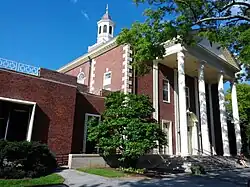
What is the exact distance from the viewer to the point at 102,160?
13.1 metres

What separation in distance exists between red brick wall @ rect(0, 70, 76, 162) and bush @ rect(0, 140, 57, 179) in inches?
72.7

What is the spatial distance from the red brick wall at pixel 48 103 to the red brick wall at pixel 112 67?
4.84 metres

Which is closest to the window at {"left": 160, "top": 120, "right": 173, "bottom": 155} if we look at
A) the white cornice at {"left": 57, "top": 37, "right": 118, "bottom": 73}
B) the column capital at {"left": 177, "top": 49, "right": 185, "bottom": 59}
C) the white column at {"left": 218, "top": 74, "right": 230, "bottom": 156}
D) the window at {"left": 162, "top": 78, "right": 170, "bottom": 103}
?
the window at {"left": 162, "top": 78, "right": 170, "bottom": 103}

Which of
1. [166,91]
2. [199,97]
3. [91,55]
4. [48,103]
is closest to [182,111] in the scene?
[166,91]

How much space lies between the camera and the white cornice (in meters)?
19.1

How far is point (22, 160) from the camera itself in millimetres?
9547

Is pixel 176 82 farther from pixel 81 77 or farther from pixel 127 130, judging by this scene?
pixel 127 130

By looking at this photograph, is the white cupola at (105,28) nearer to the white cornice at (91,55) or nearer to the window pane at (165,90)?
the white cornice at (91,55)

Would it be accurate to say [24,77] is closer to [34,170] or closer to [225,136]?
[34,170]

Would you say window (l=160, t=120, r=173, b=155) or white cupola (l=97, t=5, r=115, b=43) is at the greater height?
white cupola (l=97, t=5, r=115, b=43)

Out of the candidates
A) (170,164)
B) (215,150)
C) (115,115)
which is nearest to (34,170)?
(115,115)

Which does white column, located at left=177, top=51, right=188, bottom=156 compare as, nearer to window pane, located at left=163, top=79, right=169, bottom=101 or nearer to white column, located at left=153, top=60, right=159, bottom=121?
white column, located at left=153, top=60, right=159, bottom=121

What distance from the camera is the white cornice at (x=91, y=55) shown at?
62.7 ft

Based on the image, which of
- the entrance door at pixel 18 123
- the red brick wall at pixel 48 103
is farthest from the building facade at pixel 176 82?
the entrance door at pixel 18 123
